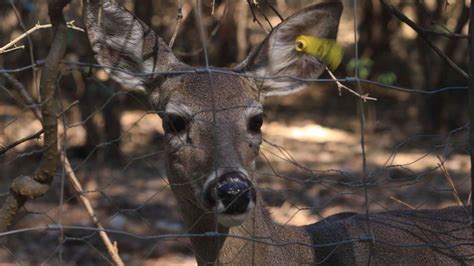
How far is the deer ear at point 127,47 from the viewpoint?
12.6 ft

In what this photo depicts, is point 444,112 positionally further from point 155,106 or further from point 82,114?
point 155,106

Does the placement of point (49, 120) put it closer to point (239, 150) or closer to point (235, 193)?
point (235, 193)

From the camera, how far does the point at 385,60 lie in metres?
14.4

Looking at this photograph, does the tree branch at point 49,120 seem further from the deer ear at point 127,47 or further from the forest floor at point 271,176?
the forest floor at point 271,176

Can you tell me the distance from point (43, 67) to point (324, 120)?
9.74 metres

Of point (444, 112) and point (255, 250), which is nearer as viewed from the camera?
point (255, 250)

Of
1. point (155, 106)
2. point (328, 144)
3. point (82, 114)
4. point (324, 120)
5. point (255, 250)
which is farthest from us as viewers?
point (324, 120)

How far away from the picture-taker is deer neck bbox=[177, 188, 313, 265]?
12.2 ft

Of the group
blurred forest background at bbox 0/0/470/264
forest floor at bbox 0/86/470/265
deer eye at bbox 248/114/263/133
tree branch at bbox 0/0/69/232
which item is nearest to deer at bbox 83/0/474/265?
deer eye at bbox 248/114/263/133

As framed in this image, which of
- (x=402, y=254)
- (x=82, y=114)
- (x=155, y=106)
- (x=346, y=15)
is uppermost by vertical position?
(x=155, y=106)

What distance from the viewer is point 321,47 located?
3.95 meters

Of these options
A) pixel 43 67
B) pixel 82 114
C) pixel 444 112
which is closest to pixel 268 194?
pixel 82 114

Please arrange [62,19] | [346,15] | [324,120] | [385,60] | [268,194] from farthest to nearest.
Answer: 1. [346,15]
2. [385,60]
3. [324,120]
4. [268,194]
5. [62,19]

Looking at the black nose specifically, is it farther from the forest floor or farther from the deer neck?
the forest floor
